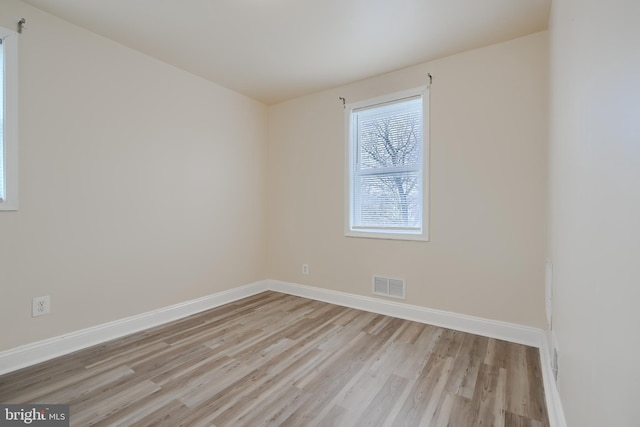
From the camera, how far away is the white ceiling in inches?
79.0

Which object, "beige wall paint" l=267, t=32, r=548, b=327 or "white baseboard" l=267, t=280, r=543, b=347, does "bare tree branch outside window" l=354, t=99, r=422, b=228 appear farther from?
"white baseboard" l=267, t=280, r=543, b=347

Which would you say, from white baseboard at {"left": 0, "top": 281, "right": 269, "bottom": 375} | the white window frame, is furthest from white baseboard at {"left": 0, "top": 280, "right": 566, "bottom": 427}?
the white window frame

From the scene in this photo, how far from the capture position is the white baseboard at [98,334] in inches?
76.7

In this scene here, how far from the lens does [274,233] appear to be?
3.93 metres

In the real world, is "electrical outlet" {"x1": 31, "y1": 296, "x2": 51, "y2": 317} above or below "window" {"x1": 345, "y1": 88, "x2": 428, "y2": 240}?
below

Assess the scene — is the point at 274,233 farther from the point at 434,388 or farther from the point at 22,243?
the point at 434,388

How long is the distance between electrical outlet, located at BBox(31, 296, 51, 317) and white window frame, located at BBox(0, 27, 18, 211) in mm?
662

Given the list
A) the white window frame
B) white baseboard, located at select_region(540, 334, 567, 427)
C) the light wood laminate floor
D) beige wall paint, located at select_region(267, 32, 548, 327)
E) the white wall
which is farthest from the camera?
beige wall paint, located at select_region(267, 32, 548, 327)

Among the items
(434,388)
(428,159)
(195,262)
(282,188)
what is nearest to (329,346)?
(434,388)

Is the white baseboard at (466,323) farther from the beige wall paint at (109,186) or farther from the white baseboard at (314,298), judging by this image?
the beige wall paint at (109,186)

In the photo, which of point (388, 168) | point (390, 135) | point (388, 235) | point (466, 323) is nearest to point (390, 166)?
point (388, 168)

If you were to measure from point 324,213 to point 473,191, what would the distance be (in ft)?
5.34

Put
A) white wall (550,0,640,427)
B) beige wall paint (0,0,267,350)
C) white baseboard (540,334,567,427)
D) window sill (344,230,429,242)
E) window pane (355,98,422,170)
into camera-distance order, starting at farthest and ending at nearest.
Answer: window pane (355,98,422,170), window sill (344,230,429,242), beige wall paint (0,0,267,350), white baseboard (540,334,567,427), white wall (550,0,640,427)

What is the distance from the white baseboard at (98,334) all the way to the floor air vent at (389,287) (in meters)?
1.73
